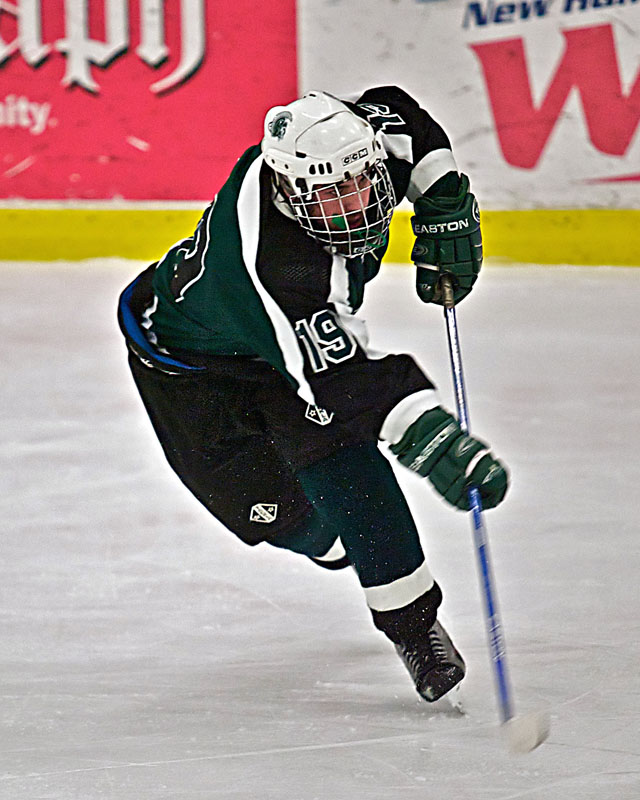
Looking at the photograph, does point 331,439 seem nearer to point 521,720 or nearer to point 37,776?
point 521,720

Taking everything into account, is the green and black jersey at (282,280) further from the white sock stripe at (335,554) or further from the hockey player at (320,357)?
the white sock stripe at (335,554)

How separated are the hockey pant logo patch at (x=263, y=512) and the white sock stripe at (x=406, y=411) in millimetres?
438

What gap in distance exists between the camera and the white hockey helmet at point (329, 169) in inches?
57.2

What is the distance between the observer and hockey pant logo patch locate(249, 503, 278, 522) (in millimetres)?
1854

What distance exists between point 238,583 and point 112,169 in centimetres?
340

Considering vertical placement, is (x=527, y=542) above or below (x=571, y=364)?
above

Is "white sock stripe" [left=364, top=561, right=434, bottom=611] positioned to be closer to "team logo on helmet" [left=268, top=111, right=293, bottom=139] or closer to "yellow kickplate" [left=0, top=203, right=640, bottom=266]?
"team logo on helmet" [left=268, top=111, right=293, bottom=139]

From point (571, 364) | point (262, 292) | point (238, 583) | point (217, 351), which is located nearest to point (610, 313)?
point (571, 364)

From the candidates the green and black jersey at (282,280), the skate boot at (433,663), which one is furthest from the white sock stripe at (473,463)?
the skate boot at (433,663)

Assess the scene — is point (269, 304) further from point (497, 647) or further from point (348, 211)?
point (497, 647)

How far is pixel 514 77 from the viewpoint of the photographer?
4.71 metres

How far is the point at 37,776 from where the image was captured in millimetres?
1445

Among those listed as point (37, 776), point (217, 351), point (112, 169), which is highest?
point (217, 351)

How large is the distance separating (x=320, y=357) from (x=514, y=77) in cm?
A: 352
